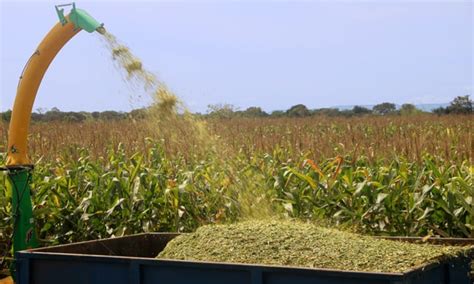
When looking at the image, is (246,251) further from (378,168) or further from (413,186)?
(378,168)

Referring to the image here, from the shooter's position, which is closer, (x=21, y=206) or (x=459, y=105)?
(x=21, y=206)

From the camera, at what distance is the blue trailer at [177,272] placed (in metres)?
3.24

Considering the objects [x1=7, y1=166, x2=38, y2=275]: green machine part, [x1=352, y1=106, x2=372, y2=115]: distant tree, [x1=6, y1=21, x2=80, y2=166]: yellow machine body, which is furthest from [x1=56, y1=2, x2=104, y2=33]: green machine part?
[x1=352, y1=106, x2=372, y2=115]: distant tree

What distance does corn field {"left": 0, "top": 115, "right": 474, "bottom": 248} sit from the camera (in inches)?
241

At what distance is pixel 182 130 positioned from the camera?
18.9 feet

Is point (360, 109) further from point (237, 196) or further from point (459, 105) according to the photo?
point (237, 196)

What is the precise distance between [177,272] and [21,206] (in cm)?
249

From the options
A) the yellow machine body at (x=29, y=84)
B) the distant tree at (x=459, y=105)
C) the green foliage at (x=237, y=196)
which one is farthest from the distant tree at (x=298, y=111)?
the yellow machine body at (x=29, y=84)

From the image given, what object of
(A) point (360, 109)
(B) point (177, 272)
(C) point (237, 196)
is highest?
(A) point (360, 109)

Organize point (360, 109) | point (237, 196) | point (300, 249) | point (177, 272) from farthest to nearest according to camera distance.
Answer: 1. point (360, 109)
2. point (237, 196)
3. point (300, 249)
4. point (177, 272)

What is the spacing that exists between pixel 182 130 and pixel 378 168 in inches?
94.2

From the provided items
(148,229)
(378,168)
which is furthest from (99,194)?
(378,168)

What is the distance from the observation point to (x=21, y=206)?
5.78 m

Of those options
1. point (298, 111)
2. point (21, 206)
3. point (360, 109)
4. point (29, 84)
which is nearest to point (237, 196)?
point (21, 206)
